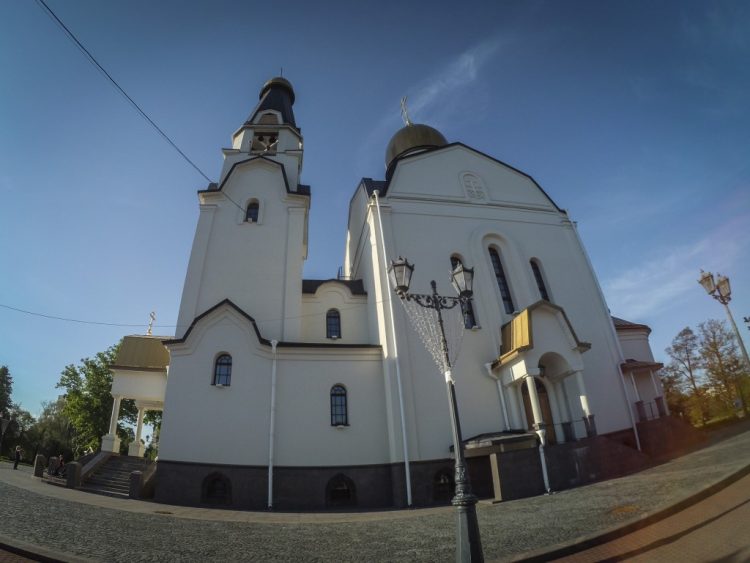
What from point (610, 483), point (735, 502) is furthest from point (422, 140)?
point (735, 502)

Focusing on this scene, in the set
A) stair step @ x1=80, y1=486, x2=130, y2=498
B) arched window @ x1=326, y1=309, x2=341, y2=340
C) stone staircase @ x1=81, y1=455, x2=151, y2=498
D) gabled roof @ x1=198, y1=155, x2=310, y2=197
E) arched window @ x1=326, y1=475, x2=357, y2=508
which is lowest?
arched window @ x1=326, y1=475, x2=357, y2=508

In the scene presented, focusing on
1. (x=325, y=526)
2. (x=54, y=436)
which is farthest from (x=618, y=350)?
(x=54, y=436)

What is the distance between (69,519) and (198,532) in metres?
2.86

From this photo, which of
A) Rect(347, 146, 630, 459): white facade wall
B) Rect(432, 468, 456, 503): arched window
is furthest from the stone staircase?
Rect(347, 146, 630, 459): white facade wall

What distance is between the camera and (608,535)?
6465 mm

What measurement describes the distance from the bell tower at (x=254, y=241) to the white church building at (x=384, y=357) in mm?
71

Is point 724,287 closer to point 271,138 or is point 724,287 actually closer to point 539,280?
point 539,280

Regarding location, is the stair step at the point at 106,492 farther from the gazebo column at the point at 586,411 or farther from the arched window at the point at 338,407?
the gazebo column at the point at 586,411

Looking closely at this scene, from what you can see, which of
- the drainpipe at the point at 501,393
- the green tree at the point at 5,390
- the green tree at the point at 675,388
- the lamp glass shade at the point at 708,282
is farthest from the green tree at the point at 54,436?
the green tree at the point at 675,388

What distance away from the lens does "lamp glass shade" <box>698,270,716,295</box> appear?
13883 millimetres

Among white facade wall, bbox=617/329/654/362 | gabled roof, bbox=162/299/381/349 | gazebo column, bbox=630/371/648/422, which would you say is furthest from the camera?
white facade wall, bbox=617/329/654/362

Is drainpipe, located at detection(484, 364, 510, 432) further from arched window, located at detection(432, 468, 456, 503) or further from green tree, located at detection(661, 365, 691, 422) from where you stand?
green tree, located at detection(661, 365, 691, 422)

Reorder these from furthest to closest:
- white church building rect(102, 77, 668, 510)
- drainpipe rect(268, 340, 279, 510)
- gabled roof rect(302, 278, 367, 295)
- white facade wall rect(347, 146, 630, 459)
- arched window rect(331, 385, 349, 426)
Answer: gabled roof rect(302, 278, 367, 295), white facade wall rect(347, 146, 630, 459), arched window rect(331, 385, 349, 426), white church building rect(102, 77, 668, 510), drainpipe rect(268, 340, 279, 510)

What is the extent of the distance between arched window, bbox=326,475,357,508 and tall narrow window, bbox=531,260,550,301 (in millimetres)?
11995
